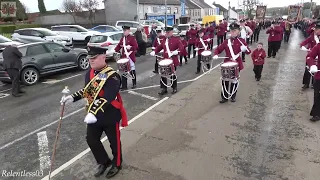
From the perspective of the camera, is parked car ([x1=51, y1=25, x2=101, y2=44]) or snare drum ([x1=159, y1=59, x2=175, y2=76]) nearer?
snare drum ([x1=159, y1=59, x2=175, y2=76])

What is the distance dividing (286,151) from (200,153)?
150 centimetres

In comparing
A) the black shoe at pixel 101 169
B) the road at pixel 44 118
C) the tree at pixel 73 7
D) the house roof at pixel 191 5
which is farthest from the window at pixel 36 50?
the house roof at pixel 191 5

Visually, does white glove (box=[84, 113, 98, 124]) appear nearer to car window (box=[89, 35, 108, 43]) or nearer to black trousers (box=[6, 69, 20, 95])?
black trousers (box=[6, 69, 20, 95])

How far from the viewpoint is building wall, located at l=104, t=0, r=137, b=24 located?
163 ft

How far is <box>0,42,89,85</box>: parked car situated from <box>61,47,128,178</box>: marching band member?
766 cm

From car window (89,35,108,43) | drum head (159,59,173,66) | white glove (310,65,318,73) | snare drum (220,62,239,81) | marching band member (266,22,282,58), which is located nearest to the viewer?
white glove (310,65,318,73)

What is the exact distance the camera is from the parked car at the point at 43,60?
1063 cm

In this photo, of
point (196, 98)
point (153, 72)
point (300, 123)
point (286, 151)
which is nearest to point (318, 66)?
point (300, 123)

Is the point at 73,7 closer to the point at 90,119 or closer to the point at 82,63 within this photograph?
the point at 82,63

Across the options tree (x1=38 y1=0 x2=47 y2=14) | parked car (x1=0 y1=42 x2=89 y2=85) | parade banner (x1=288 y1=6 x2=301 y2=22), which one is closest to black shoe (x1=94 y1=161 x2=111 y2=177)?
parked car (x1=0 y1=42 x2=89 y2=85)

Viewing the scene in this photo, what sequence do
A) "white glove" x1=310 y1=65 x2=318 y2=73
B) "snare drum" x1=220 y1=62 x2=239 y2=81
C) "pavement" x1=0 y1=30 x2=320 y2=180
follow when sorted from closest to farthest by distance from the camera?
1. "pavement" x1=0 y1=30 x2=320 y2=180
2. "white glove" x1=310 y1=65 x2=318 y2=73
3. "snare drum" x1=220 y1=62 x2=239 y2=81

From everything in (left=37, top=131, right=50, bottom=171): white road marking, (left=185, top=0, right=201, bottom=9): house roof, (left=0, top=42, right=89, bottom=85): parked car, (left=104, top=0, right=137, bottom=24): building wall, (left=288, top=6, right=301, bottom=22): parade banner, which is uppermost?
(left=185, top=0, right=201, bottom=9): house roof

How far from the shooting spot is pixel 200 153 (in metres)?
4.88

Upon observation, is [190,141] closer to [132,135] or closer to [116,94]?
[132,135]
